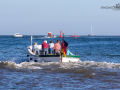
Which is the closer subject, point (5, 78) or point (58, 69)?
point (5, 78)

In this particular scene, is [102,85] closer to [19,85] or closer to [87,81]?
[87,81]

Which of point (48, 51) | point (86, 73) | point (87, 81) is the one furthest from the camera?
point (48, 51)

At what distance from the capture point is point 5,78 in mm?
12609

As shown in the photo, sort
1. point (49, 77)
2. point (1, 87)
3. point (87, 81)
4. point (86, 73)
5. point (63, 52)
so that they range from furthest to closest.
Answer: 1. point (63, 52)
2. point (86, 73)
3. point (49, 77)
4. point (87, 81)
5. point (1, 87)

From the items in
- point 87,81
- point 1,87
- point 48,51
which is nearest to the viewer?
point 1,87

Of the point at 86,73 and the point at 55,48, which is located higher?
the point at 55,48

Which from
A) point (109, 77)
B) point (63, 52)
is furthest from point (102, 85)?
point (63, 52)

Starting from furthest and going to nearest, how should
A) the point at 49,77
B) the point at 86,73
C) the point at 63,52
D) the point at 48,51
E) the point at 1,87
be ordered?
the point at 48,51, the point at 63,52, the point at 86,73, the point at 49,77, the point at 1,87

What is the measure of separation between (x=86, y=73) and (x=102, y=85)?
341cm

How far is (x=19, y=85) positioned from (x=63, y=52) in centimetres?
816

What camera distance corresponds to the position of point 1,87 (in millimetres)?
10578

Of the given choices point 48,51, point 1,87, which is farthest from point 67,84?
point 48,51

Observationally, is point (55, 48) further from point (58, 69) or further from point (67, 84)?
point (67, 84)

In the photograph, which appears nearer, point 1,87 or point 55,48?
point 1,87
